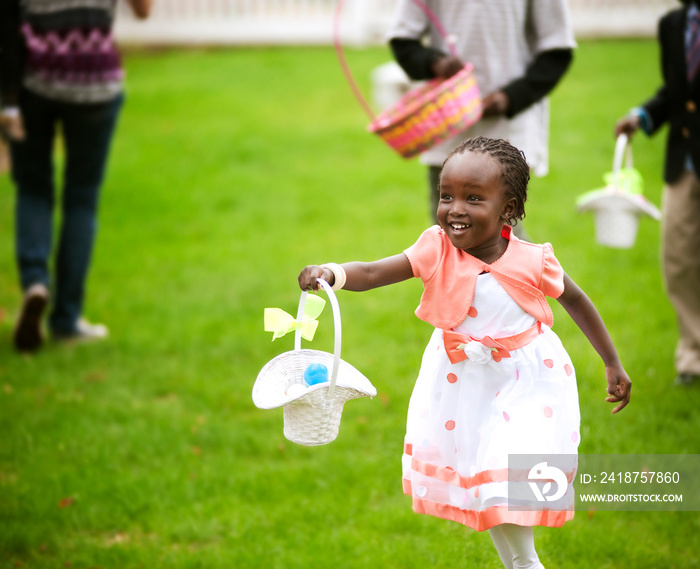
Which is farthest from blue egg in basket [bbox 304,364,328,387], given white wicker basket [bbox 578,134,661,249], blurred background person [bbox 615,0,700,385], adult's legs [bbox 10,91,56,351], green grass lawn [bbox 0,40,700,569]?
A: adult's legs [bbox 10,91,56,351]

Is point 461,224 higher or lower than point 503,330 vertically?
higher

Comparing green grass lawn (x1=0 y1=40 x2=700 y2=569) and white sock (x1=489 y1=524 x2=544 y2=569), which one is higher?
white sock (x1=489 y1=524 x2=544 y2=569)

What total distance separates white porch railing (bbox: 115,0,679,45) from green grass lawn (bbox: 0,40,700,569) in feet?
11.5

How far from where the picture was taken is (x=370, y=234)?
586cm

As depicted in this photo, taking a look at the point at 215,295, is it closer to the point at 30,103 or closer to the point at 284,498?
the point at 30,103

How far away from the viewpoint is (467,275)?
2094 millimetres

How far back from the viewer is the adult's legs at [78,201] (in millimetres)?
4312

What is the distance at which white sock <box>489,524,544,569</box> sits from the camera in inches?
82.3

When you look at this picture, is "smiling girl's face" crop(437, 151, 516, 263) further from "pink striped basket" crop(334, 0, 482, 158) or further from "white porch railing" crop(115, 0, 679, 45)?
"white porch railing" crop(115, 0, 679, 45)

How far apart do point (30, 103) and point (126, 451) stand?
6.31ft

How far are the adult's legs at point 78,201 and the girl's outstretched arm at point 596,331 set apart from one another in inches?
118

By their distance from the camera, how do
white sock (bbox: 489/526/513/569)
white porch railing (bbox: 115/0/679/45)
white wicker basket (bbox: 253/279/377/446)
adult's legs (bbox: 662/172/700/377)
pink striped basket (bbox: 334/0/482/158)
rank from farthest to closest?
white porch railing (bbox: 115/0/679/45) → adult's legs (bbox: 662/172/700/377) → pink striped basket (bbox: 334/0/482/158) → white sock (bbox: 489/526/513/569) → white wicker basket (bbox: 253/279/377/446)

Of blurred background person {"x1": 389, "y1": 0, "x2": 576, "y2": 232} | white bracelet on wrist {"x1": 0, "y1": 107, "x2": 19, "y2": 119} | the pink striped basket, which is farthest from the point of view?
white bracelet on wrist {"x1": 0, "y1": 107, "x2": 19, "y2": 119}

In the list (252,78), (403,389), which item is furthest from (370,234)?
(252,78)
